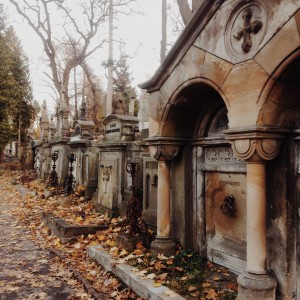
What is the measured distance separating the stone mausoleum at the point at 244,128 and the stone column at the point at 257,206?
0.01 m

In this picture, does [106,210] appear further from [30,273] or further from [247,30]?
[247,30]

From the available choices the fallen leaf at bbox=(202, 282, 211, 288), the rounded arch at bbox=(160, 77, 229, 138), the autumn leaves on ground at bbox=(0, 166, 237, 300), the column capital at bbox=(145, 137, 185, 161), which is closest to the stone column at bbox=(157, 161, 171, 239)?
the column capital at bbox=(145, 137, 185, 161)

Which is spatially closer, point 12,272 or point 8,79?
point 12,272

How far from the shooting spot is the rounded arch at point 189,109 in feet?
15.3

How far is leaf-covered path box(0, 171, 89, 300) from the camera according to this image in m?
4.53

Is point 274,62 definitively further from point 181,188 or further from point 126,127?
point 126,127

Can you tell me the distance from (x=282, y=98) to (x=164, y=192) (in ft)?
8.11

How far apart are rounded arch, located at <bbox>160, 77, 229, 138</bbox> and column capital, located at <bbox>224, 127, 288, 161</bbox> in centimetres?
131

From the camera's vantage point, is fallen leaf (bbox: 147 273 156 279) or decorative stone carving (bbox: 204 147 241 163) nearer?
fallen leaf (bbox: 147 273 156 279)

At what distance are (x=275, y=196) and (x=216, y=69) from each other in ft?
5.43

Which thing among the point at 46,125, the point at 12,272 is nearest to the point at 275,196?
the point at 12,272

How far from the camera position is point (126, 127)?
835 centimetres

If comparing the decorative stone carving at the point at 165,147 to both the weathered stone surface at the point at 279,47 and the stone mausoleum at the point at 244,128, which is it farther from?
the weathered stone surface at the point at 279,47

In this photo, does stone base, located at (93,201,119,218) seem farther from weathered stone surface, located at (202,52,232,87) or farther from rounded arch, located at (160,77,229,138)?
weathered stone surface, located at (202,52,232,87)
